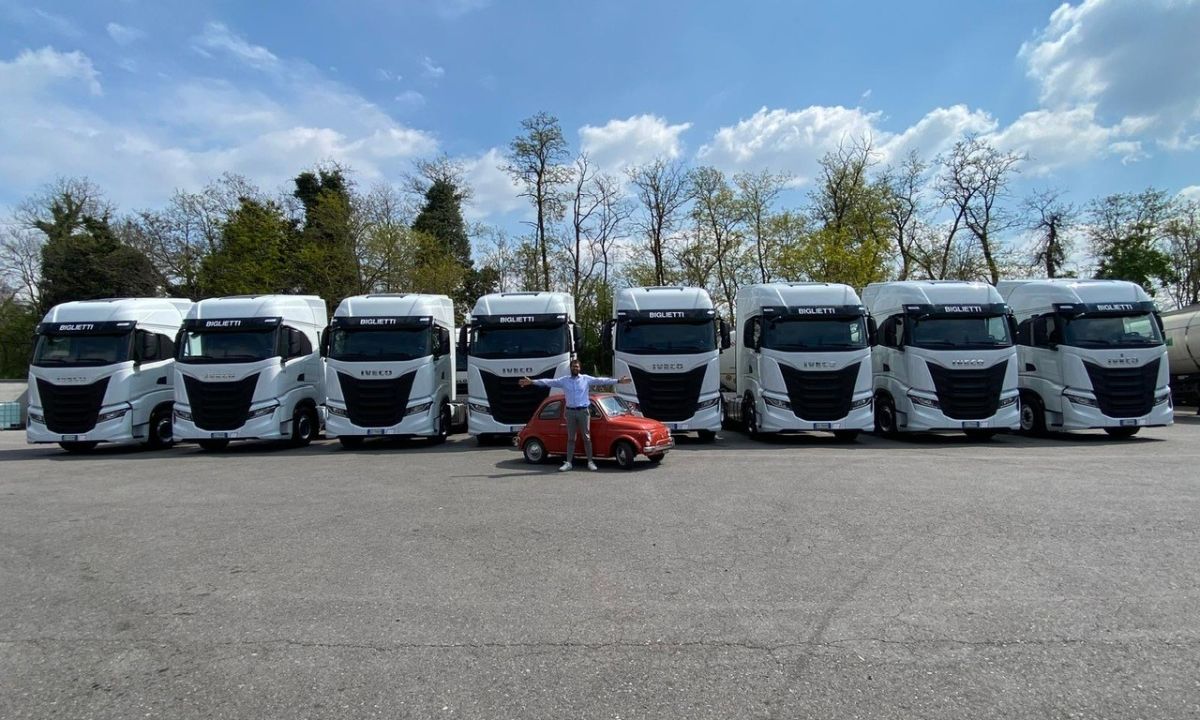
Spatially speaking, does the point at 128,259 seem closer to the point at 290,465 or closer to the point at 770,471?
the point at 290,465

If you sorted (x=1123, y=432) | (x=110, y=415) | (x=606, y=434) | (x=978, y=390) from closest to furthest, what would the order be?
(x=606, y=434), (x=978, y=390), (x=110, y=415), (x=1123, y=432)

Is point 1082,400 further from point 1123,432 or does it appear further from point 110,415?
point 110,415

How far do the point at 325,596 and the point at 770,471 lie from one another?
324 inches

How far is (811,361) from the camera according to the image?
17141 millimetres

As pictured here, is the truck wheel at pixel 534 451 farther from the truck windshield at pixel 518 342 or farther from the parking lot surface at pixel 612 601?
the truck windshield at pixel 518 342

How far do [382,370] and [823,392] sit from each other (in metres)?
Answer: 10.0

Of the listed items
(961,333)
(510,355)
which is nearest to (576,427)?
(510,355)

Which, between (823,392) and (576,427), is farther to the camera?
(823,392)

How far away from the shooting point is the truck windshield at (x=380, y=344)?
58.4 feet

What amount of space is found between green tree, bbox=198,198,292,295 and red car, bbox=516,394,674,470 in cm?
3095

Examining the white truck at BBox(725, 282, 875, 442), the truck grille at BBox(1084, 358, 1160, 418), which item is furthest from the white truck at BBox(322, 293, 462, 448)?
the truck grille at BBox(1084, 358, 1160, 418)

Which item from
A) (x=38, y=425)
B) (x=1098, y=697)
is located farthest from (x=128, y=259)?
(x=1098, y=697)

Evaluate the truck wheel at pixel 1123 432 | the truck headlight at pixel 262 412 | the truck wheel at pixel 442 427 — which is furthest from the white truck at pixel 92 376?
the truck wheel at pixel 1123 432

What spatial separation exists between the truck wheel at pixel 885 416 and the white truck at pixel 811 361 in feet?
4.36
